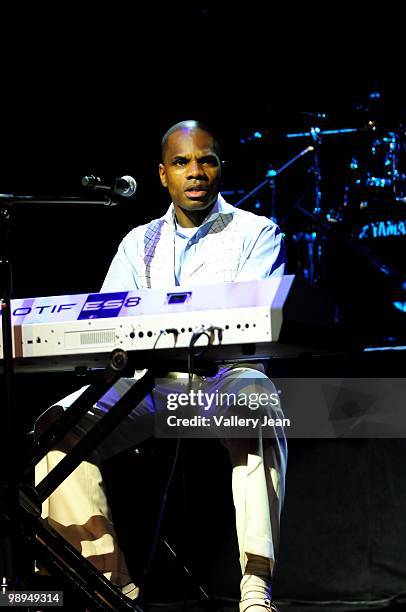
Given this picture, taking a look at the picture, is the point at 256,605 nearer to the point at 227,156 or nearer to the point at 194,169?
the point at 194,169

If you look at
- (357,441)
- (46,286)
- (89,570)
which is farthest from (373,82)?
(89,570)

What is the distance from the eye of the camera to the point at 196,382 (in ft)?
10.1

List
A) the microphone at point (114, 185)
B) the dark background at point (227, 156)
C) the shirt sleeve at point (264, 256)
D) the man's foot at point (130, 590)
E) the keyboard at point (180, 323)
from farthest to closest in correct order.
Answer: the dark background at point (227, 156), the shirt sleeve at point (264, 256), the man's foot at point (130, 590), the microphone at point (114, 185), the keyboard at point (180, 323)

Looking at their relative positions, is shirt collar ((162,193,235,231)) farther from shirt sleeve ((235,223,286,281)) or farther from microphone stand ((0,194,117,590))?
microphone stand ((0,194,117,590))

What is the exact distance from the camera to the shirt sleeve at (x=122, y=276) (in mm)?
3555

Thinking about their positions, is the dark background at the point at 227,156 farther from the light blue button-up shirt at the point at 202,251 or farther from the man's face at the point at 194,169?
the man's face at the point at 194,169

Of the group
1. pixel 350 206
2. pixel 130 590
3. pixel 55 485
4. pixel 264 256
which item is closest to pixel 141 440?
pixel 130 590

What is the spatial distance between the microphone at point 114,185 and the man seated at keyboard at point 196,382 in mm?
638

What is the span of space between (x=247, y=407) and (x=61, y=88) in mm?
3166

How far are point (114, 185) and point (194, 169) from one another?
3.01 feet

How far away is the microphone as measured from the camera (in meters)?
2.65

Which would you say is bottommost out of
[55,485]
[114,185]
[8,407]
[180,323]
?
[55,485]

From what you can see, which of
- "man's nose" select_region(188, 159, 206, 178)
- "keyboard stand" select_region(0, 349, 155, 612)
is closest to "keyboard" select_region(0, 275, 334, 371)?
"keyboard stand" select_region(0, 349, 155, 612)

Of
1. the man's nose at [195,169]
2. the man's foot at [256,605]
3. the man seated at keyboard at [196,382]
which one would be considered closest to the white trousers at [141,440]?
the man seated at keyboard at [196,382]
